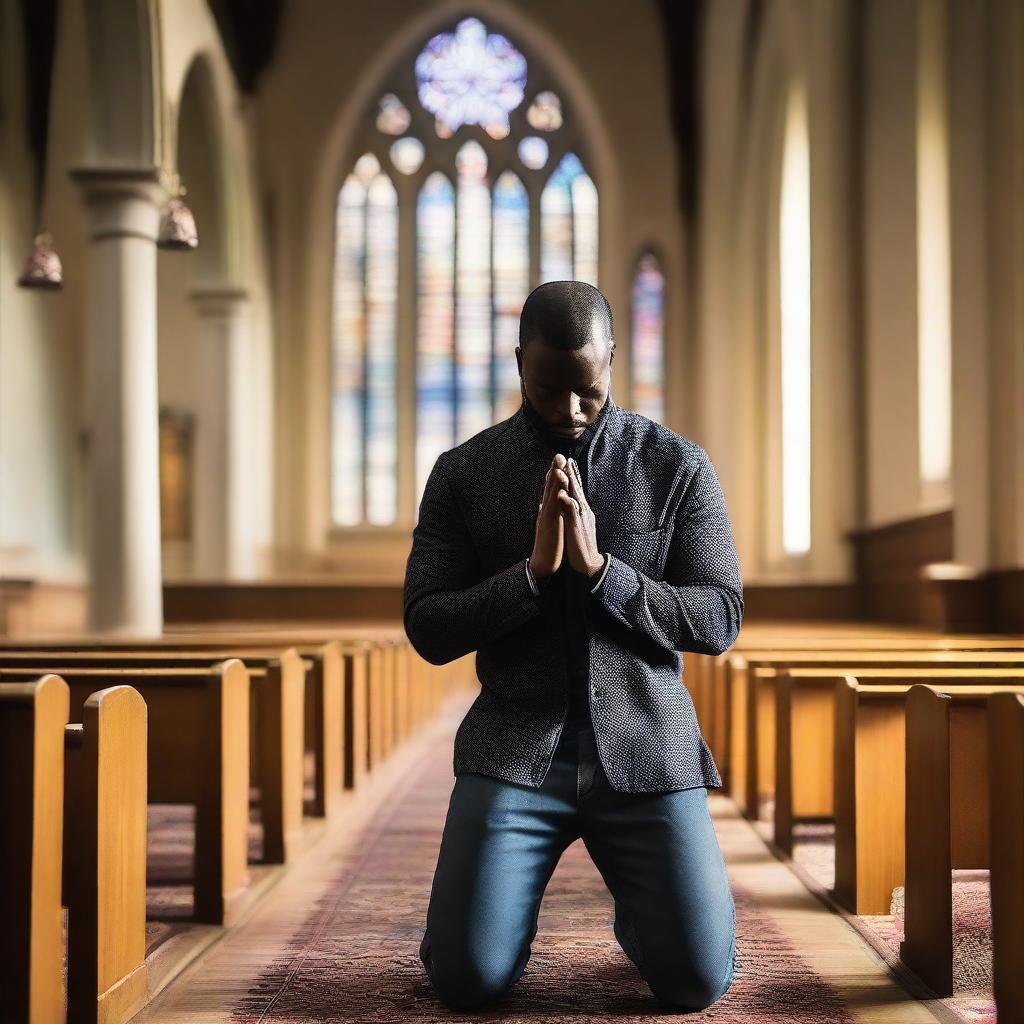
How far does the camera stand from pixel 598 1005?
248 centimetres

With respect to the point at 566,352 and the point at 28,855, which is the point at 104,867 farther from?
the point at 566,352

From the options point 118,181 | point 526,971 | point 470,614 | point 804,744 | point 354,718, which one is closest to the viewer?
point 470,614

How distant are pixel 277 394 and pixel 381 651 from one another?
31.2 ft

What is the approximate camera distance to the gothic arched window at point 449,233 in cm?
1568

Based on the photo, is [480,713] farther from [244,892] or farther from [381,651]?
[381,651]

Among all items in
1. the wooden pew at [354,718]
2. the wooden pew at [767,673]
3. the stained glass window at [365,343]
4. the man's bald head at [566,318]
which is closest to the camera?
the man's bald head at [566,318]

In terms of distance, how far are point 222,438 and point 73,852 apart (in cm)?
1158

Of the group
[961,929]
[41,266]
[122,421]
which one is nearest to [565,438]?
[961,929]

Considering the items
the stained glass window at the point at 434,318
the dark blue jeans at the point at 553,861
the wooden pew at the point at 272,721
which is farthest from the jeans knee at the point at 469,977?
A: the stained glass window at the point at 434,318

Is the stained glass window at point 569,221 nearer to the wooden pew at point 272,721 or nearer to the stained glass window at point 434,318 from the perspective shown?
the stained glass window at point 434,318

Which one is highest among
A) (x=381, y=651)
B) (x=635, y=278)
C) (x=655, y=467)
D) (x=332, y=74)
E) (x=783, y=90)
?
(x=332, y=74)

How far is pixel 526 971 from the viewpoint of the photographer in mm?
2740

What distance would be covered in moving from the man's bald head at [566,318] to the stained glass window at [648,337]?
42.8 feet

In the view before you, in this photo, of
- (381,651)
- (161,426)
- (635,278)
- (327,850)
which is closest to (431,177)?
(635,278)
